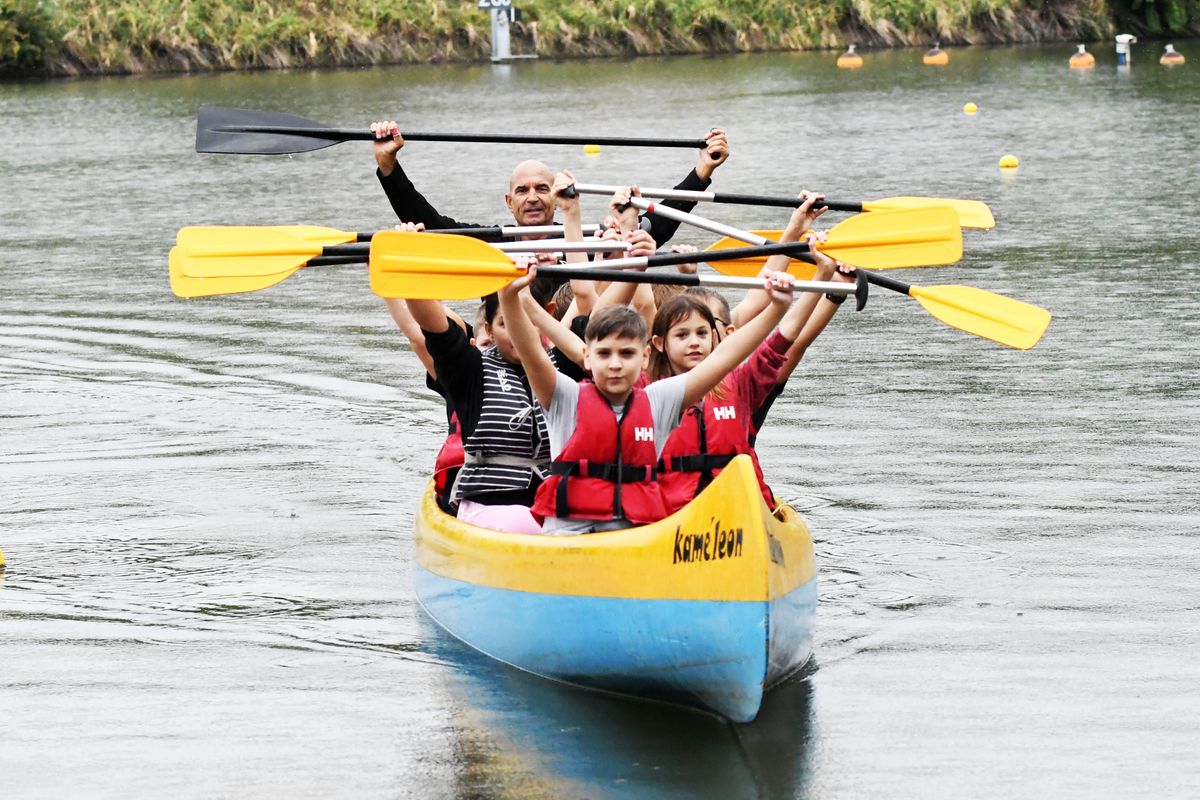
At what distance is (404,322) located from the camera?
5.98 m

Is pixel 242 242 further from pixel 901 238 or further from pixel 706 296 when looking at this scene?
pixel 901 238

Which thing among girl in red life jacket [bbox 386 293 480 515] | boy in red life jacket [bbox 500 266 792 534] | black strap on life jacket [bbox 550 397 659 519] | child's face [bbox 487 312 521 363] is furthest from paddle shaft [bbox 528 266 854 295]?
girl in red life jacket [bbox 386 293 480 515]

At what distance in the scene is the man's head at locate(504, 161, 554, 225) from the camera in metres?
6.48

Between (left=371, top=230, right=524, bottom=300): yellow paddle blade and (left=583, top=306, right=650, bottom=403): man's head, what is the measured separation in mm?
293

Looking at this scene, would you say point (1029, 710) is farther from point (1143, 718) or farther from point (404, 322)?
point (404, 322)

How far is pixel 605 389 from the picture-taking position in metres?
5.06

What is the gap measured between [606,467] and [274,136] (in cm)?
303

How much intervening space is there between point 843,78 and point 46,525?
25.7m

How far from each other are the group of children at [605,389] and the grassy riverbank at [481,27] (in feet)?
108

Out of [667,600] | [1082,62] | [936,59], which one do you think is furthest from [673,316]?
[936,59]

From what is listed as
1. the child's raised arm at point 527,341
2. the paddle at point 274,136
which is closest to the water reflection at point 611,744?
the child's raised arm at point 527,341

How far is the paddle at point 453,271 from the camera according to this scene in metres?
5.12

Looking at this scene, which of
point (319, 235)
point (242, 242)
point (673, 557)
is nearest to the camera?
point (673, 557)

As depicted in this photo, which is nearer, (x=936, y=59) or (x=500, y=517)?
(x=500, y=517)
